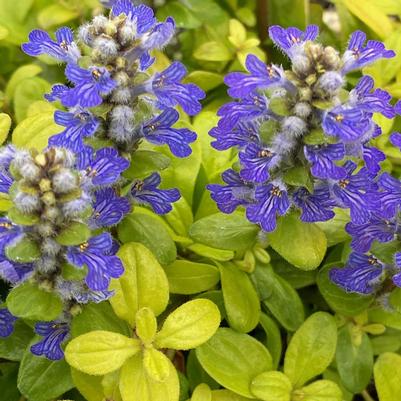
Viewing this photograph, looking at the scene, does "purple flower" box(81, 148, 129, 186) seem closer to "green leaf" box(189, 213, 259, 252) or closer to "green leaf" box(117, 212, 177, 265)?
"green leaf" box(117, 212, 177, 265)

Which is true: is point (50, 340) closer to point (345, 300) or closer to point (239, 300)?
point (239, 300)

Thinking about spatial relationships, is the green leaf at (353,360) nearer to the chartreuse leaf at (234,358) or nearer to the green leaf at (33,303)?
the chartreuse leaf at (234,358)

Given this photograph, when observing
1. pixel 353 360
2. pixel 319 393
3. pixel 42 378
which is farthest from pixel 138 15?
pixel 353 360

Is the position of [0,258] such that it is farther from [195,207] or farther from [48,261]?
[195,207]

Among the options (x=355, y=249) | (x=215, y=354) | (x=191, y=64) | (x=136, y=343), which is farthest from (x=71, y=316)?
(x=191, y=64)

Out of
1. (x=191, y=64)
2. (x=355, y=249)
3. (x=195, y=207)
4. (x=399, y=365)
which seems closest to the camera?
(x=355, y=249)

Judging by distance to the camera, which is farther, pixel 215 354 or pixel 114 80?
pixel 215 354
